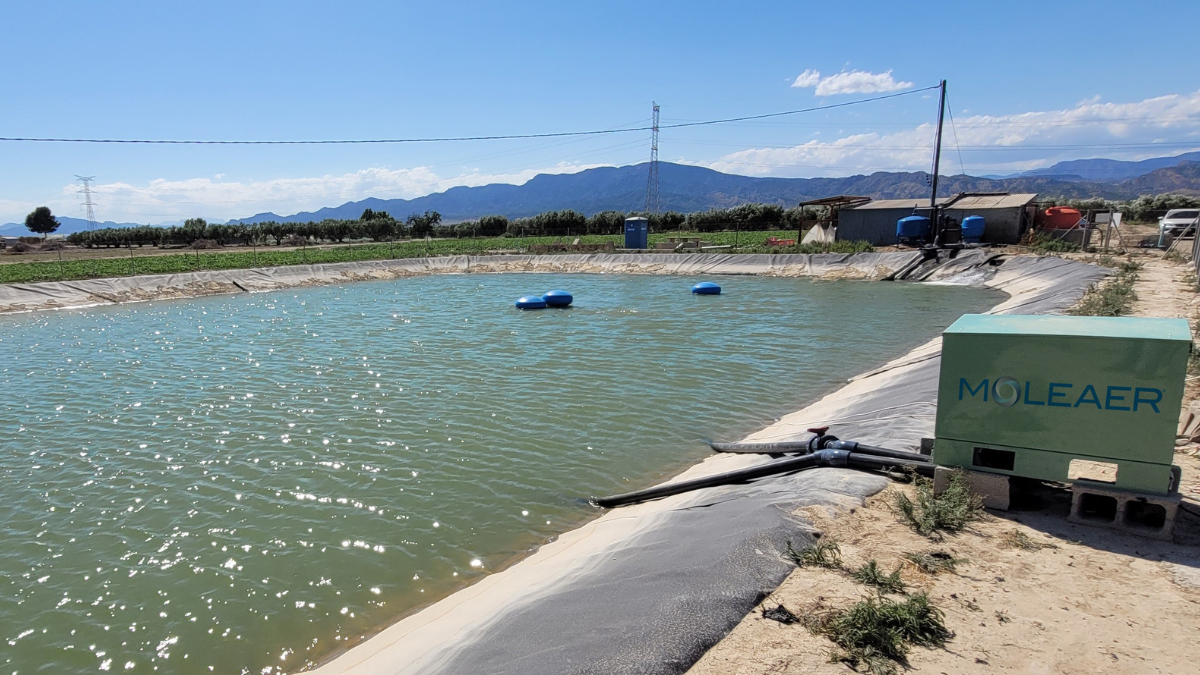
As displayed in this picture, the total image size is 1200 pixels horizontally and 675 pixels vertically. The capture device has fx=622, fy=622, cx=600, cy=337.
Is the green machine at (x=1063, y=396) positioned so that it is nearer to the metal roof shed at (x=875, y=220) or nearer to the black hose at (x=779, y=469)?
the black hose at (x=779, y=469)

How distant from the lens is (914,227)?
4247 cm

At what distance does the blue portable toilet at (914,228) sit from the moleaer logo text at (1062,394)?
4112 cm

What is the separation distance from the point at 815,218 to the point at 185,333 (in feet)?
169

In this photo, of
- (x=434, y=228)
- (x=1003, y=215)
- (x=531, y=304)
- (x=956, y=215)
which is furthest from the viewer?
(x=434, y=228)

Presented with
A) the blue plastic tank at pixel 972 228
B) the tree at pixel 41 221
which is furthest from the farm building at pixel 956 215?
the tree at pixel 41 221

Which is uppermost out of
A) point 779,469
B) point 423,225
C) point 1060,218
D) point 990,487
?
point 423,225

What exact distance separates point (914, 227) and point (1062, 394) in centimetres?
4144

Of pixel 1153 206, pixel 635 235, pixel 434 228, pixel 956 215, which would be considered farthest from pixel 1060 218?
pixel 434 228

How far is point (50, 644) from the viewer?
611 centimetres

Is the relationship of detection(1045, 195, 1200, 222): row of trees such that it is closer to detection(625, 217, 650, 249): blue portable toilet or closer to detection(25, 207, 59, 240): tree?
detection(625, 217, 650, 249): blue portable toilet

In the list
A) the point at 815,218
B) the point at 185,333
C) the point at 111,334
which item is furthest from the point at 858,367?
the point at 815,218

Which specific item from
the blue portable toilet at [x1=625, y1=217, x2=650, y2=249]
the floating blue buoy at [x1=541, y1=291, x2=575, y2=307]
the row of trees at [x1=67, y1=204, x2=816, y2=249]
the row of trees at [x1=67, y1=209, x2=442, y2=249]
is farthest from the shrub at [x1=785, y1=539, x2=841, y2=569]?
the row of trees at [x1=67, y1=209, x2=442, y2=249]

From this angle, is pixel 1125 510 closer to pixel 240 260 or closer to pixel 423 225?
pixel 240 260

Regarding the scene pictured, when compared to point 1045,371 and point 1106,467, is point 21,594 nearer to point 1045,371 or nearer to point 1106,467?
point 1045,371
